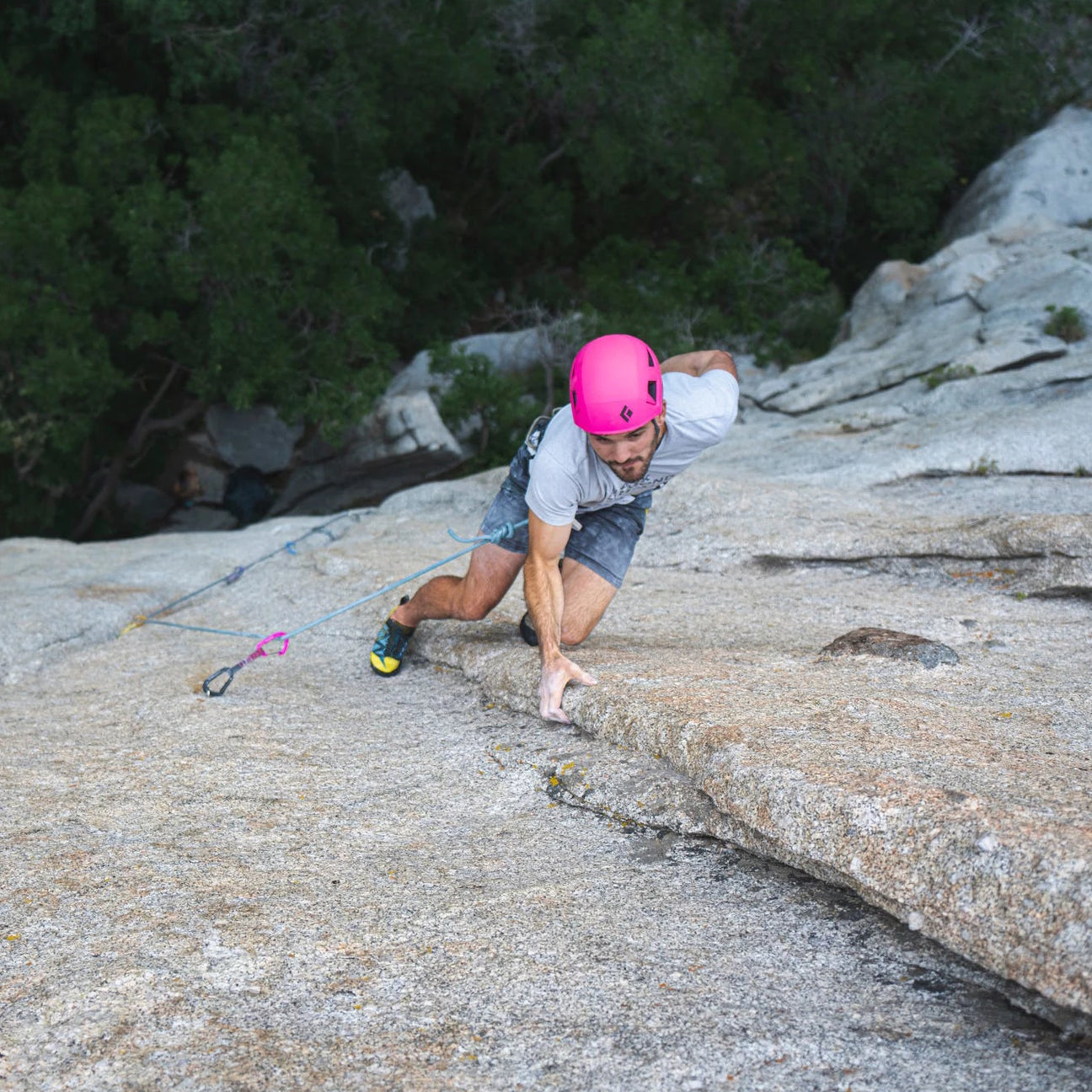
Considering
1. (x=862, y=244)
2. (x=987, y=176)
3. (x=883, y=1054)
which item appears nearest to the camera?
(x=883, y=1054)

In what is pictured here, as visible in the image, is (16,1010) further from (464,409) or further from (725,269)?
(725,269)

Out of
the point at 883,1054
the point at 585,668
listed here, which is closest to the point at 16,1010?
the point at 883,1054

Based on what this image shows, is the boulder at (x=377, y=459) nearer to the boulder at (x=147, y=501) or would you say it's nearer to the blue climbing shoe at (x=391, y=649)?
the boulder at (x=147, y=501)

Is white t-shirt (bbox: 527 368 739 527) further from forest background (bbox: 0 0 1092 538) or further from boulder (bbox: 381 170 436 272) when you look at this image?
boulder (bbox: 381 170 436 272)

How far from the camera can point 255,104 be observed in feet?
49.5

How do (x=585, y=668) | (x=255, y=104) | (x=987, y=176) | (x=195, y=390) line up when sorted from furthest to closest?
1. (x=987, y=176)
2. (x=255, y=104)
3. (x=195, y=390)
4. (x=585, y=668)

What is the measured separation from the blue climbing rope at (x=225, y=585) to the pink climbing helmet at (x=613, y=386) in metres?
2.67

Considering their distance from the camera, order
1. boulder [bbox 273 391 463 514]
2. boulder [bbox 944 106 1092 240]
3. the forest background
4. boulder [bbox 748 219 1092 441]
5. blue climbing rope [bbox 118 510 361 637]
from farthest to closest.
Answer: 1. boulder [bbox 944 106 1092 240]
2. boulder [bbox 273 391 463 514]
3. the forest background
4. boulder [bbox 748 219 1092 441]
5. blue climbing rope [bbox 118 510 361 637]

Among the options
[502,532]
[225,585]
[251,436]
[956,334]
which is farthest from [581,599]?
[251,436]

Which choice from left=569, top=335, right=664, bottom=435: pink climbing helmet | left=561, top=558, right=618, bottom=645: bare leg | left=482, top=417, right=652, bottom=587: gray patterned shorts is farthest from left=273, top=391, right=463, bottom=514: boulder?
left=569, top=335, right=664, bottom=435: pink climbing helmet

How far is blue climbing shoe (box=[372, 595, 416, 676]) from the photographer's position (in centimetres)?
448

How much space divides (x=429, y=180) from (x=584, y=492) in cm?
1751

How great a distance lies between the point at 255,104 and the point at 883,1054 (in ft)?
51.0

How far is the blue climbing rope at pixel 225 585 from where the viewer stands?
5.50m
